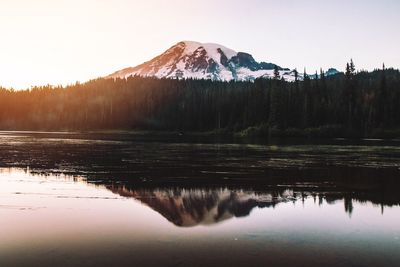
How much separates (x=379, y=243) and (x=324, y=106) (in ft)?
435

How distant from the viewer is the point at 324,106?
141m

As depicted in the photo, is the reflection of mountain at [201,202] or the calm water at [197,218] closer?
the calm water at [197,218]

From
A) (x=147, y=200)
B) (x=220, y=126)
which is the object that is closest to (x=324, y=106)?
(x=220, y=126)

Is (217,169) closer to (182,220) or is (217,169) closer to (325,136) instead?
(182,220)

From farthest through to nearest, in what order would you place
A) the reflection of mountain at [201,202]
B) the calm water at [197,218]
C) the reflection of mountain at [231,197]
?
the reflection of mountain at [231,197], the reflection of mountain at [201,202], the calm water at [197,218]

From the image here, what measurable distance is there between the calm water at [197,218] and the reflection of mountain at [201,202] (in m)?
0.05

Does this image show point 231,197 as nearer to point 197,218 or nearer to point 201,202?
point 201,202

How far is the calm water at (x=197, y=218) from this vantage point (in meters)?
12.5

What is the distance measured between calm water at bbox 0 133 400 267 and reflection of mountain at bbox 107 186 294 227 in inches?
2.0

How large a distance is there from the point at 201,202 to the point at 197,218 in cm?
326

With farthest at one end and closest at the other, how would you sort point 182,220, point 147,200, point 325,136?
point 325,136, point 147,200, point 182,220

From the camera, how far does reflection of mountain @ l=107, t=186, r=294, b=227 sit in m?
17.9

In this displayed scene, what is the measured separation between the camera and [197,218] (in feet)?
57.8

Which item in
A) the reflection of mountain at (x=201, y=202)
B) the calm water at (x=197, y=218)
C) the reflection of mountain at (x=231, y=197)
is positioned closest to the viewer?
the calm water at (x=197, y=218)
